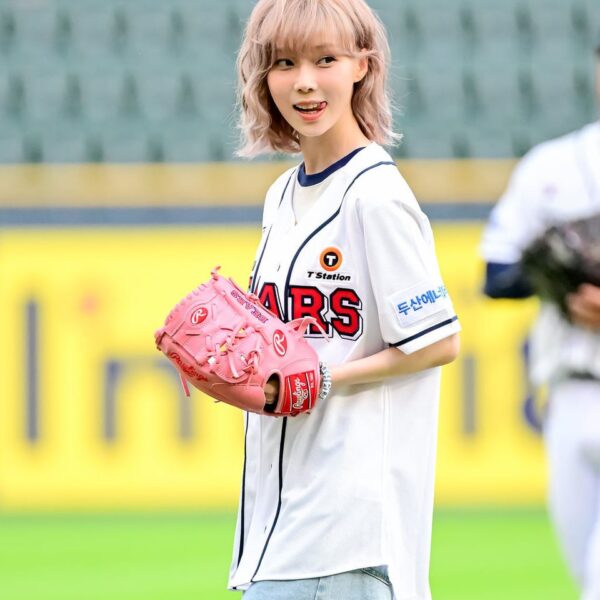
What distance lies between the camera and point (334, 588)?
246 cm

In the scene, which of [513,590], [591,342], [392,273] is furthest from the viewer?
[513,590]

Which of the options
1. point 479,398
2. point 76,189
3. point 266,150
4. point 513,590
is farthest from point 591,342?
point 76,189

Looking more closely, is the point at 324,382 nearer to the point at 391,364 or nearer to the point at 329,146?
the point at 391,364

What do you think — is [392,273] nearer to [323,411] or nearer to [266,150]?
[323,411]

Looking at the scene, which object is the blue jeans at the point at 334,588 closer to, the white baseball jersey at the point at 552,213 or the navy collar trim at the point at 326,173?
the navy collar trim at the point at 326,173

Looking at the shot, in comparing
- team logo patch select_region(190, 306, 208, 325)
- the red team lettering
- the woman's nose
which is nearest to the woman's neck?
the woman's nose

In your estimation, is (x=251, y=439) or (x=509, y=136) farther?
(x=509, y=136)

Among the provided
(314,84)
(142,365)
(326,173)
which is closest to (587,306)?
(326,173)

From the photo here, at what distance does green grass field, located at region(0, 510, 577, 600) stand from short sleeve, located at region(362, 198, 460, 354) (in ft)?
10.2

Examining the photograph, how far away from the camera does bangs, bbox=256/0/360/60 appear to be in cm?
251

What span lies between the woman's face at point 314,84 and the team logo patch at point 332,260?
229 mm

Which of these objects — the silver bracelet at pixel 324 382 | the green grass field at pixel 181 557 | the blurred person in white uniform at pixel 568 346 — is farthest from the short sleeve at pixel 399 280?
the green grass field at pixel 181 557

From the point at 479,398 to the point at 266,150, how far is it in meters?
5.09

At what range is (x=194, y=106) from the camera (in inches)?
377
